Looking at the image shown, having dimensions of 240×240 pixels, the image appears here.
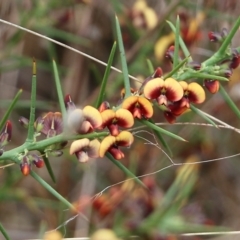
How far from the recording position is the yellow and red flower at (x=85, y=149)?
59cm

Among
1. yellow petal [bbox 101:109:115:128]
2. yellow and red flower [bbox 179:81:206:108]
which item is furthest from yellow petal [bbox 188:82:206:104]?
yellow petal [bbox 101:109:115:128]

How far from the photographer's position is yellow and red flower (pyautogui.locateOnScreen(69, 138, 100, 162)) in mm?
595

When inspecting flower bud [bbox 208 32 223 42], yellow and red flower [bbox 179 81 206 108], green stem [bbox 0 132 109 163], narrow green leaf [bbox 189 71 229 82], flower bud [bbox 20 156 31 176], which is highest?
flower bud [bbox 208 32 223 42]

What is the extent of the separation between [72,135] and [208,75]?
19 cm

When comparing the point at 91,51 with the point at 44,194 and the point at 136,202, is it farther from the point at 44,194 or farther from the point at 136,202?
the point at 136,202

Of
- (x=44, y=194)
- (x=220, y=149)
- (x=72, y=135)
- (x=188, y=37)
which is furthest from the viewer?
(x=220, y=149)

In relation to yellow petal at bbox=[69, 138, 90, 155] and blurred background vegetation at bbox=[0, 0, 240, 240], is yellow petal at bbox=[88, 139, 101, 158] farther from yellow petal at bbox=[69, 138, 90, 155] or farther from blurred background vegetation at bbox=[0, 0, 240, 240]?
blurred background vegetation at bbox=[0, 0, 240, 240]

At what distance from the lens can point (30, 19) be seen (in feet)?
4.18

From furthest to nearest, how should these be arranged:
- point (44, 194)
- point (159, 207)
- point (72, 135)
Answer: point (44, 194)
point (159, 207)
point (72, 135)

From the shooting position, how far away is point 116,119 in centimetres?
60

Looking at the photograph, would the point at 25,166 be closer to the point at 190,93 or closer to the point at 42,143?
the point at 42,143

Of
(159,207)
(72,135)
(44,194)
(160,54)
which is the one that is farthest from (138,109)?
(44,194)

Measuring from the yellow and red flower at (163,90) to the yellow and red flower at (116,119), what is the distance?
34 mm

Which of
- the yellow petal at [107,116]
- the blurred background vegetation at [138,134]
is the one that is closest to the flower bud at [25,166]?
the yellow petal at [107,116]
